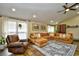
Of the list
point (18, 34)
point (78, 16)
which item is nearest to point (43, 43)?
point (18, 34)

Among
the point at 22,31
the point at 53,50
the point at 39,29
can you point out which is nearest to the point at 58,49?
the point at 53,50

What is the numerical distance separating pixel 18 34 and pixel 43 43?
645 mm

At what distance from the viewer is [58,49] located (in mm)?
2760

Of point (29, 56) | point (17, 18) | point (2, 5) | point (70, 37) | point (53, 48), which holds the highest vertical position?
point (2, 5)

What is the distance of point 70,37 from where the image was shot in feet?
9.15

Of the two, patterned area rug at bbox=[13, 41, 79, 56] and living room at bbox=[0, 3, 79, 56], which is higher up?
living room at bbox=[0, 3, 79, 56]

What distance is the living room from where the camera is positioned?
2715mm

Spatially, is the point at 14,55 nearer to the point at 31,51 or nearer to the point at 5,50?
the point at 5,50

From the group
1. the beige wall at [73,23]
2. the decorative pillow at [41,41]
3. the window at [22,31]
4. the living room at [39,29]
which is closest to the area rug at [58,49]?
the living room at [39,29]

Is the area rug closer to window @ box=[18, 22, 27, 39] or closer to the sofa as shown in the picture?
the sofa

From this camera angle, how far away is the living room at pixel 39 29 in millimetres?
2715

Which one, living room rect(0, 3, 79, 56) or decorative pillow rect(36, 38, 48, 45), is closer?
living room rect(0, 3, 79, 56)

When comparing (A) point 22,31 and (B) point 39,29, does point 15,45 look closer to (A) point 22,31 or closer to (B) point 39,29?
(A) point 22,31

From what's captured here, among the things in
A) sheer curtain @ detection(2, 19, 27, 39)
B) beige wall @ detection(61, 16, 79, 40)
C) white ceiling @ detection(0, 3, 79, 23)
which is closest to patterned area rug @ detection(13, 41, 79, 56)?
beige wall @ detection(61, 16, 79, 40)
